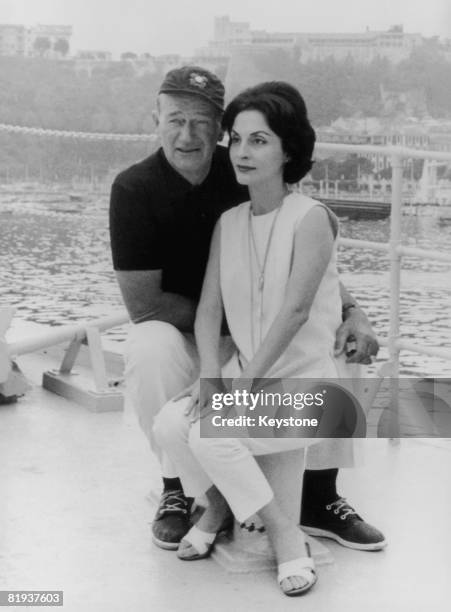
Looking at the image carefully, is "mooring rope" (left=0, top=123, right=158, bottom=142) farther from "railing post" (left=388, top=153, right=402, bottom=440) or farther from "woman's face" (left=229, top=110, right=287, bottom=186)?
"woman's face" (left=229, top=110, right=287, bottom=186)

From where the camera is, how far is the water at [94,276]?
17.0m

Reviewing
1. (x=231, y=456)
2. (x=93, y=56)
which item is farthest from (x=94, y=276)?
(x=231, y=456)

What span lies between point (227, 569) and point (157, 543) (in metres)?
0.15

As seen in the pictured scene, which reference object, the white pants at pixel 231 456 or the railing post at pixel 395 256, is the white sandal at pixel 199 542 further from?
the railing post at pixel 395 256

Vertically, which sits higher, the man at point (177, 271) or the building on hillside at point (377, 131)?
the man at point (177, 271)

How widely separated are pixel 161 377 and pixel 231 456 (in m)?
0.24

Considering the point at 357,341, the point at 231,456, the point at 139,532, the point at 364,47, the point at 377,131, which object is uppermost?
the point at 364,47

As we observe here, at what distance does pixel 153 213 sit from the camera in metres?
1.74

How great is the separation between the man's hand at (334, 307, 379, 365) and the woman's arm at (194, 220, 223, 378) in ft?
0.65

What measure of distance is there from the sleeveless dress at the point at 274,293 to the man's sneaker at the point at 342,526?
232 mm

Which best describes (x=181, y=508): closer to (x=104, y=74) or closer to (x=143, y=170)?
(x=143, y=170)

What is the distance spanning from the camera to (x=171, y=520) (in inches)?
66.5

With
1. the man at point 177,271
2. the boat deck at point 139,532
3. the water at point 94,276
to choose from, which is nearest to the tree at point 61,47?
the water at point 94,276

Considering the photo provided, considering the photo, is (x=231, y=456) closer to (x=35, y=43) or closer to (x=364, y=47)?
(x=35, y=43)
